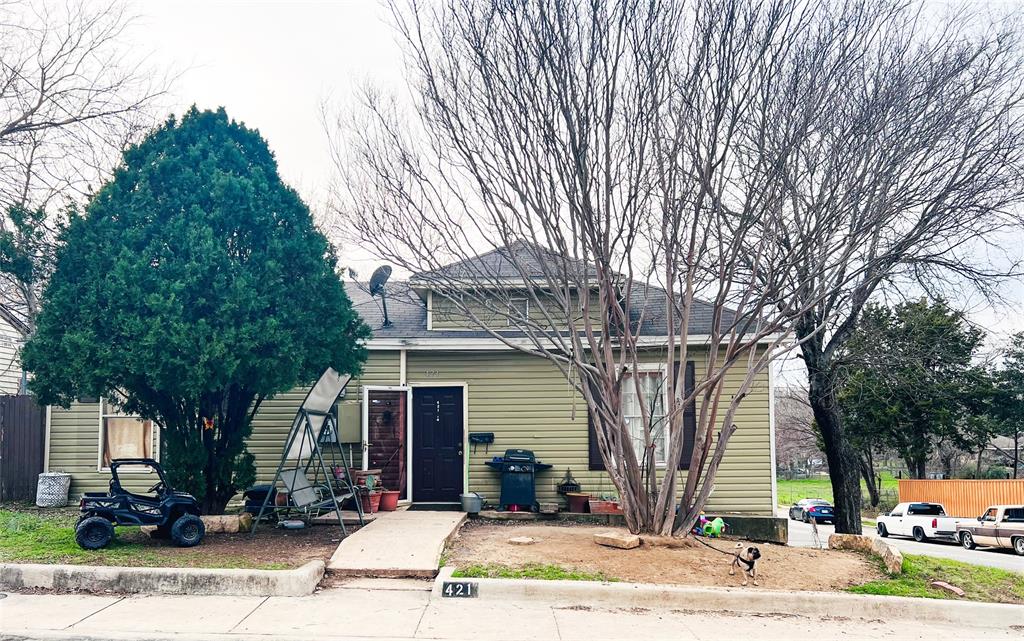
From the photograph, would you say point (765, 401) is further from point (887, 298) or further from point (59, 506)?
point (59, 506)

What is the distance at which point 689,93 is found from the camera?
8.11m

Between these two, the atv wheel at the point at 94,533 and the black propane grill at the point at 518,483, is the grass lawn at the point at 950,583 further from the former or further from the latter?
the atv wheel at the point at 94,533

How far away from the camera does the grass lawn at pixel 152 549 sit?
7141 mm

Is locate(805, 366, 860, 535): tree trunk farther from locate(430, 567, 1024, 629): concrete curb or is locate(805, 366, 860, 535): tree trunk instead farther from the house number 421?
the house number 421

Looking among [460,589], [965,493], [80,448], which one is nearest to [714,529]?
[460,589]

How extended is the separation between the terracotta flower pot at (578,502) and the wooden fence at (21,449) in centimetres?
866

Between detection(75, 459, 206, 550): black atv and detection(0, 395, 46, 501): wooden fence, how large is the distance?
5.88 metres

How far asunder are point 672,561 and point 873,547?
9.52 ft

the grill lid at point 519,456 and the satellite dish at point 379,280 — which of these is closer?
the grill lid at point 519,456

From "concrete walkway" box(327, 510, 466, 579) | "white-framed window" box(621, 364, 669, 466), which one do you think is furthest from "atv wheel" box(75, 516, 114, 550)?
"white-framed window" box(621, 364, 669, 466)

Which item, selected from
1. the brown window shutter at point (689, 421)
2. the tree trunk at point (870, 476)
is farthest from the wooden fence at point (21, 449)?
the tree trunk at point (870, 476)

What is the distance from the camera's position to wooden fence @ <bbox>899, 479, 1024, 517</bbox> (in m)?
25.0

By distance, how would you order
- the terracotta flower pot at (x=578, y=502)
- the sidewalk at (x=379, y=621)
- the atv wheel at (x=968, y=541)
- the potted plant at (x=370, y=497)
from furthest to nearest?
the atv wheel at (x=968, y=541) → the terracotta flower pot at (x=578, y=502) → the potted plant at (x=370, y=497) → the sidewalk at (x=379, y=621)

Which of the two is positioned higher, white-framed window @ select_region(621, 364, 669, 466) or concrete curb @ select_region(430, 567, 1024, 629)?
white-framed window @ select_region(621, 364, 669, 466)
